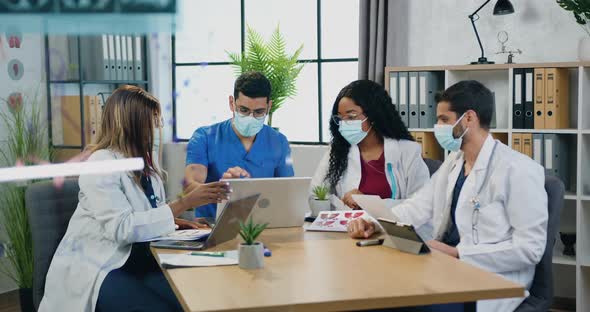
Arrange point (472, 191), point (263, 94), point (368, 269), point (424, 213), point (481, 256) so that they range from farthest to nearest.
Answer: point (263, 94) → point (424, 213) → point (472, 191) → point (481, 256) → point (368, 269)

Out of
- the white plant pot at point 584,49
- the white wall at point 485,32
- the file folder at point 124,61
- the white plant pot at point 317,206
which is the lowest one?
the white plant pot at point 317,206

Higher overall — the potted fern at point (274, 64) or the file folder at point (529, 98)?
the potted fern at point (274, 64)

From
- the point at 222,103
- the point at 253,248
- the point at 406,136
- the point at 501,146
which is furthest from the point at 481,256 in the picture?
the point at 222,103

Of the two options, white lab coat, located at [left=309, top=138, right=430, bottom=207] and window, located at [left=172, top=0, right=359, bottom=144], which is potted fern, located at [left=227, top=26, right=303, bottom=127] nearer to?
window, located at [left=172, top=0, right=359, bottom=144]

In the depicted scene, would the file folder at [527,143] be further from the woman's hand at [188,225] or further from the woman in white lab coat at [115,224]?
the woman in white lab coat at [115,224]

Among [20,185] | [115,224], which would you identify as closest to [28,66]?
[20,185]

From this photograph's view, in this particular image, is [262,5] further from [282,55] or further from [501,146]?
[501,146]

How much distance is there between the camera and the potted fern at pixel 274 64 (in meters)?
3.92

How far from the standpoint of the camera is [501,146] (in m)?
1.94

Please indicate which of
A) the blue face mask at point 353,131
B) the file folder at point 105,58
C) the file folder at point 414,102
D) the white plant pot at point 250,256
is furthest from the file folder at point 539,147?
the file folder at point 105,58

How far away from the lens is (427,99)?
341 centimetres

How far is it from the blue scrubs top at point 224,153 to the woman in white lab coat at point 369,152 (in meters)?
0.22

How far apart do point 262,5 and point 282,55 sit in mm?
501

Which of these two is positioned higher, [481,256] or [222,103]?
[222,103]
